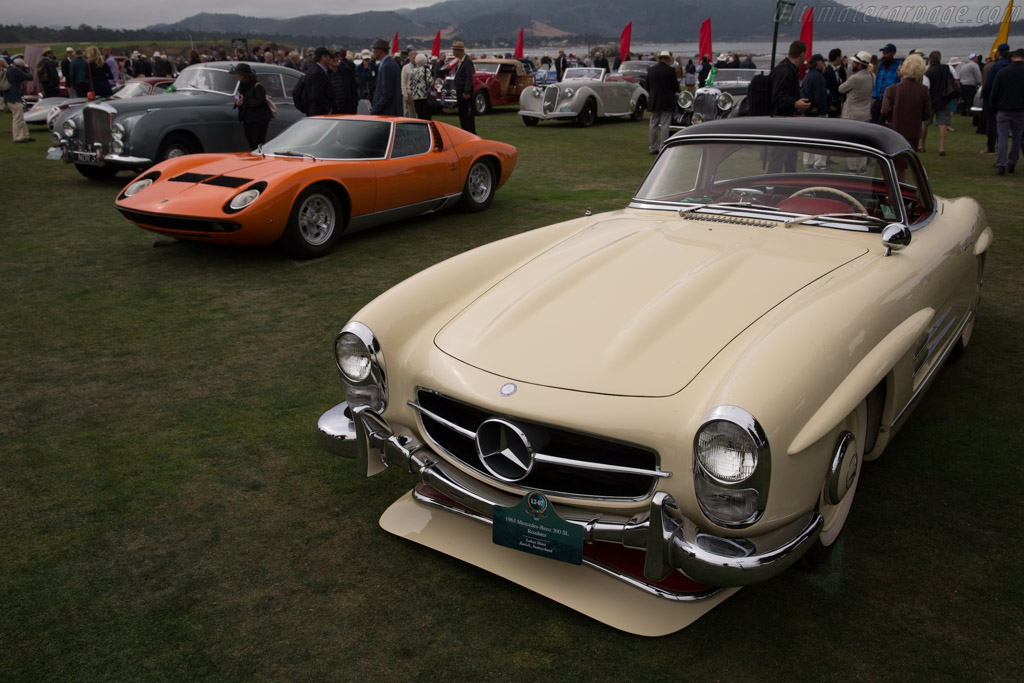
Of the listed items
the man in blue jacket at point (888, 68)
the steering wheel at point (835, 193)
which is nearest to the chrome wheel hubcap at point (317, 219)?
the steering wheel at point (835, 193)

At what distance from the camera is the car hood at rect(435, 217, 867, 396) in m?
2.47

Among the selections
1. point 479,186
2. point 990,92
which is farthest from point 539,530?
point 990,92

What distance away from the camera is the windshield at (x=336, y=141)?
7047 millimetres

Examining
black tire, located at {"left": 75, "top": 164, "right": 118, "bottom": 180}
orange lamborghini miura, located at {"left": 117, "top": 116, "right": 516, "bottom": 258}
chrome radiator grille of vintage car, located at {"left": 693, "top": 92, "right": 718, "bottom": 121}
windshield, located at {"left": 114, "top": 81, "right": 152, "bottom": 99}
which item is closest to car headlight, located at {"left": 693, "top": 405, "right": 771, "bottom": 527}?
orange lamborghini miura, located at {"left": 117, "top": 116, "right": 516, "bottom": 258}

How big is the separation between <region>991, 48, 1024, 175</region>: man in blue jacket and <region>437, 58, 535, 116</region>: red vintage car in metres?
12.3

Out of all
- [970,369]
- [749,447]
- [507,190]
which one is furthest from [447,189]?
[749,447]

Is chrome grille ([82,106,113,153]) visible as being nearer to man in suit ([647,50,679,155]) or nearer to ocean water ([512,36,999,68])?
man in suit ([647,50,679,155])

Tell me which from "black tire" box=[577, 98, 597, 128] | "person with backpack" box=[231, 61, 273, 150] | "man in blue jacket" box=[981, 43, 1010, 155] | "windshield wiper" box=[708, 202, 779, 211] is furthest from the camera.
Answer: "black tire" box=[577, 98, 597, 128]

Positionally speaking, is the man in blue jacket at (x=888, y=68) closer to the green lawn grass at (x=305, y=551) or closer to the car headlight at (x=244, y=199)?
the green lawn grass at (x=305, y=551)

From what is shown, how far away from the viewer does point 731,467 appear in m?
2.13

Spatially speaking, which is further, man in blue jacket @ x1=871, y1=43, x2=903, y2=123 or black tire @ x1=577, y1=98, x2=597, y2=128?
black tire @ x1=577, y1=98, x2=597, y2=128

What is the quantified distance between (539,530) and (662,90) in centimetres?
1011

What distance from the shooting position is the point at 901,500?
10.1ft

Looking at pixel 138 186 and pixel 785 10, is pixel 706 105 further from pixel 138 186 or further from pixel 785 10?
pixel 138 186
